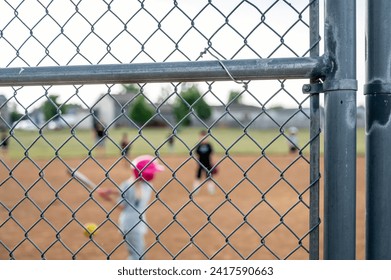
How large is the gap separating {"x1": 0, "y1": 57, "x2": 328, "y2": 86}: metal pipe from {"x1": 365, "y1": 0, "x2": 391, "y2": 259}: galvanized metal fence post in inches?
5.6

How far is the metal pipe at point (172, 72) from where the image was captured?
1264mm

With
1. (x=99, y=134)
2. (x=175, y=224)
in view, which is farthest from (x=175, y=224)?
(x=99, y=134)

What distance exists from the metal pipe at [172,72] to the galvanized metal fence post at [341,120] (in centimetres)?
5

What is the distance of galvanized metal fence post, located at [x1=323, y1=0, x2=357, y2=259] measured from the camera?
1.21m

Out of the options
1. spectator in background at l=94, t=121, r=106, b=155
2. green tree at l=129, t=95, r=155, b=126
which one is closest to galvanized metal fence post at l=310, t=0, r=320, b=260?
spectator in background at l=94, t=121, r=106, b=155

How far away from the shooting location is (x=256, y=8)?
1.41 meters

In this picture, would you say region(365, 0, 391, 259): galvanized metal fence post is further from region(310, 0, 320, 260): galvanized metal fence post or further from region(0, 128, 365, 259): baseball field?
region(0, 128, 365, 259): baseball field

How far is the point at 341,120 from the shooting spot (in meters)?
1.21

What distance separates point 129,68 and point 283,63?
1.56ft

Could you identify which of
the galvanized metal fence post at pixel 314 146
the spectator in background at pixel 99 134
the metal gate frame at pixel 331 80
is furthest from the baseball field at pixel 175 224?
the metal gate frame at pixel 331 80

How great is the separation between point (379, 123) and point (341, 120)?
0.10 meters

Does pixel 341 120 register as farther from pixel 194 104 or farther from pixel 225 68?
pixel 194 104
